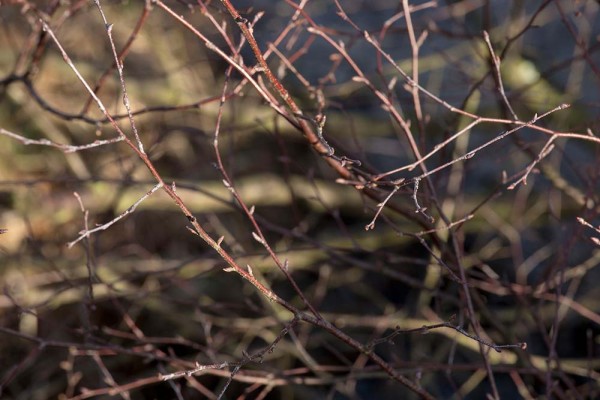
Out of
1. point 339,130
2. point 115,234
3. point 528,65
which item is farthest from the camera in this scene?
point 115,234

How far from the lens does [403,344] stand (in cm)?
629

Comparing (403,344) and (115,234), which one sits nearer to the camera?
(403,344)

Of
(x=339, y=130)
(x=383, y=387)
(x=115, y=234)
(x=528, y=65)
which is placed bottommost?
(x=383, y=387)

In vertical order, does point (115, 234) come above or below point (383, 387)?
above

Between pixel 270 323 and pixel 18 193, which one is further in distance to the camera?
pixel 18 193

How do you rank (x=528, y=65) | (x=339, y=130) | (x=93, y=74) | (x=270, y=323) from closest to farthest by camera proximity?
(x=270, y=323)
(x=528, y=65)
(x=93, y=74)
(x=339, y=130)

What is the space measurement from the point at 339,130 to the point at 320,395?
200 centimetres

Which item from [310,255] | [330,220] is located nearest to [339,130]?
[310,255]

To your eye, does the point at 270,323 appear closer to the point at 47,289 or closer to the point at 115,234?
the point at 47,289

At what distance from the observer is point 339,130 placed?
5.95 meters

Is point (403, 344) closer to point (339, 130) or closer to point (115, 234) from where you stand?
point (339, 130)

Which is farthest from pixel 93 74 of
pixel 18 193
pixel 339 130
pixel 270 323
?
pixel 270 323

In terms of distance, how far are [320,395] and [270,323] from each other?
151cm

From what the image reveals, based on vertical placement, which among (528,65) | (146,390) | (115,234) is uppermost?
(528,65)
